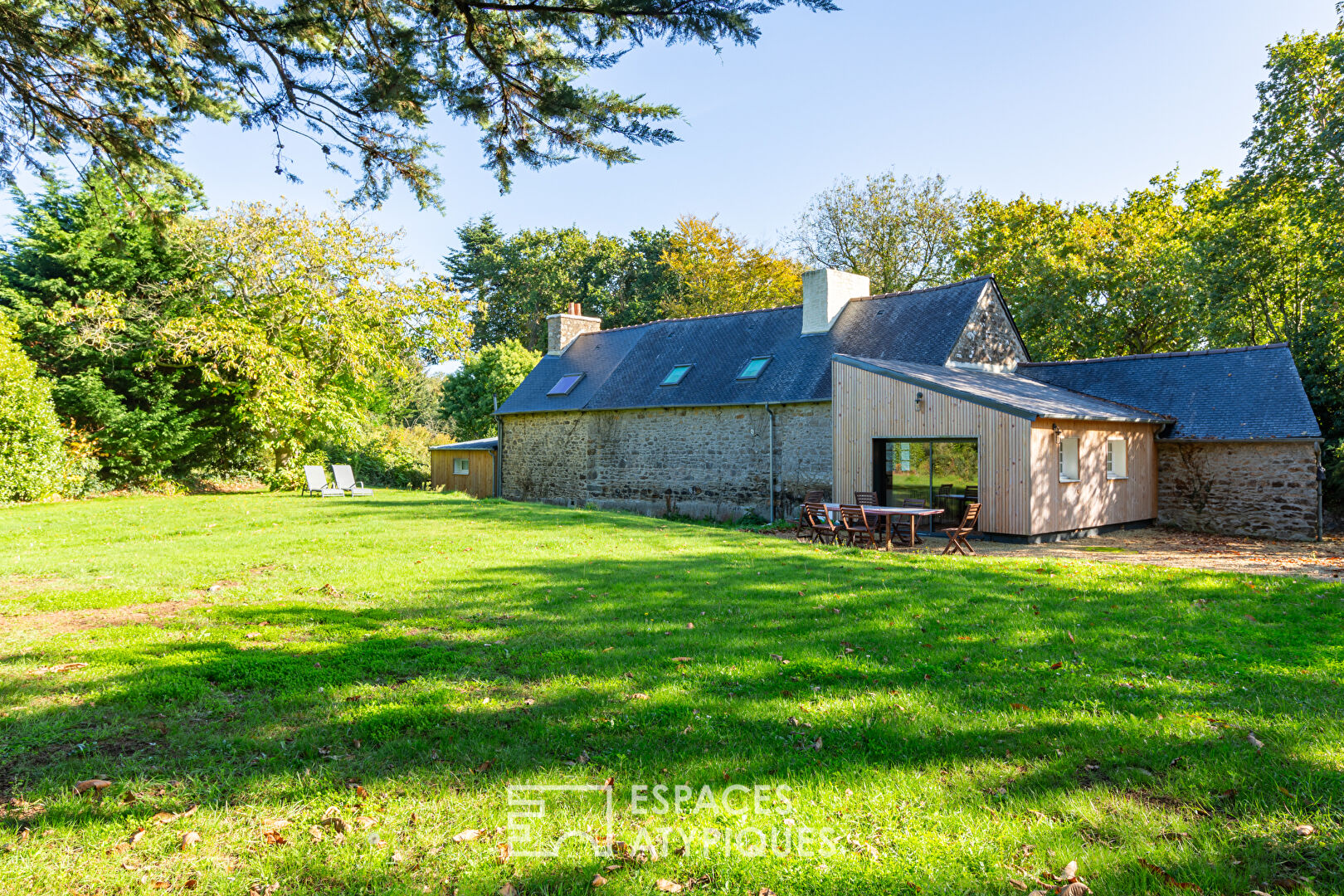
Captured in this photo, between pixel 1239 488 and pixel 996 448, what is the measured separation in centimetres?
648

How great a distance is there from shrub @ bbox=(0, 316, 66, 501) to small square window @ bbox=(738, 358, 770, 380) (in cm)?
1848

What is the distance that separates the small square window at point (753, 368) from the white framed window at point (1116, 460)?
27.6 feet

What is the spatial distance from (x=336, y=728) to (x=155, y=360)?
2426 cm

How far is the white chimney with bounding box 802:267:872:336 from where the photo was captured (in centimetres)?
2069

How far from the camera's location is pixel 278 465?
2592cm

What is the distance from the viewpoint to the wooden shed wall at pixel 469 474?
90.4ft

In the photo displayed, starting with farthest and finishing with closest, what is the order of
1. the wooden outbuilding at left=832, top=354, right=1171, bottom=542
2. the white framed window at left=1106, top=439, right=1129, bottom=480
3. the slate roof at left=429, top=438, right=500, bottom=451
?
1. the slate roof at left=429, top=438, right=500, bottom=451
2. the white framed window at left=1106, top=439, right=1129, bottom=480
3. the wooden outbuilding at left=832, top=354, right=1171, bottom=542

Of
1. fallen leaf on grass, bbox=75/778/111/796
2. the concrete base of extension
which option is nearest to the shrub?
fallen leaf on grass, bbox=75/778/111/796

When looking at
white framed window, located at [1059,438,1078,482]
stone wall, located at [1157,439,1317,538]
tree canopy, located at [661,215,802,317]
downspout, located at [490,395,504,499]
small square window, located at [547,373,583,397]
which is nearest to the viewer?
white framed window, located at [1059,438,1078,482]

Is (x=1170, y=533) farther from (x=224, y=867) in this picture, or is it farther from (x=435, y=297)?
(x=435, y=297)

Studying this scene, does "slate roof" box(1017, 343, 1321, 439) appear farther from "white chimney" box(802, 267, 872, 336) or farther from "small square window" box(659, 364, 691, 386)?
"small square window" box(659, 364, 691, 386)

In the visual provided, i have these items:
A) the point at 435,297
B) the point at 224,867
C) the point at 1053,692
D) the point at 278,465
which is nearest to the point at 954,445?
the point at 1053,692

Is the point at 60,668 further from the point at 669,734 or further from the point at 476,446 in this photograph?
the point at 476,446

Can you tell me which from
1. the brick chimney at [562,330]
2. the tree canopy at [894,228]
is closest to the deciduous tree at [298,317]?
the brick chimney at [562,330]
